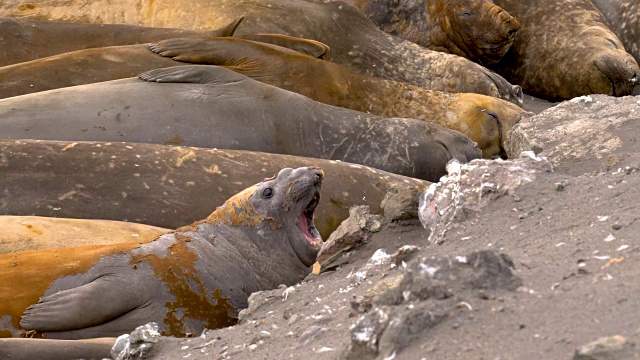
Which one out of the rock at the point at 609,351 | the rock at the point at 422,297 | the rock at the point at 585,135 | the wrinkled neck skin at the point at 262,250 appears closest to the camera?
the rock at the point at 609,351

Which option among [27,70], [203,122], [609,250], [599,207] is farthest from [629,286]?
[27,70]

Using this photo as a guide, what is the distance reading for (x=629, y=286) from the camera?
2668 millimetres

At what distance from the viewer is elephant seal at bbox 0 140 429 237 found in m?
5.49

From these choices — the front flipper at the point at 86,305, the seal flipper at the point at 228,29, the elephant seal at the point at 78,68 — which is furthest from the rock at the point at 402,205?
the seal flipper at the point at 228,29

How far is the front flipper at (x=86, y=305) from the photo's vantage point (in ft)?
14.4

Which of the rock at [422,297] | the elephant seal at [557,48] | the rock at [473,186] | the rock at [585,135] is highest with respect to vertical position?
the rock at [422,297]

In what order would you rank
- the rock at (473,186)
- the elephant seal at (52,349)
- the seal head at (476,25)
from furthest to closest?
the seal head at (476,25) → the elephant seal at (52,349) → the rock at (473,186)

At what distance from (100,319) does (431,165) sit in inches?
121

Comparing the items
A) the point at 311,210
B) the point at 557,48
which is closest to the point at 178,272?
the point at 311,210

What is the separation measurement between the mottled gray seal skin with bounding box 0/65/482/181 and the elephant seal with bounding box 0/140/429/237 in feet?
1.00

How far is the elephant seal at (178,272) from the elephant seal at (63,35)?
249cm

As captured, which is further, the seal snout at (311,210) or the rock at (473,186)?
the seal snout at (311,210)

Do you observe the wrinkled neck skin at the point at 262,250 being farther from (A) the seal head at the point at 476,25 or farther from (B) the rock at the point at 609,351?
(A) the seal head at the point at 476,25

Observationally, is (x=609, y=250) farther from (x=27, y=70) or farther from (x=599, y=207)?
(x=27, y=70)
